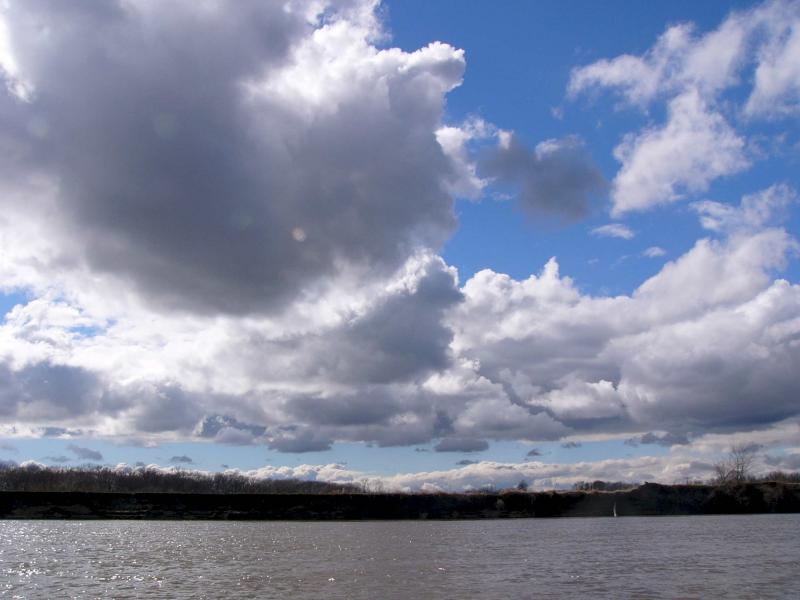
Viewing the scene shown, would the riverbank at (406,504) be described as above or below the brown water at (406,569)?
above

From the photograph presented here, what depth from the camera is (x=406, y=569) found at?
1882 inches

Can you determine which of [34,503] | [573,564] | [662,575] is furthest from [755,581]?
[34,503]

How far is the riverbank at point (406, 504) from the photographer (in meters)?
156

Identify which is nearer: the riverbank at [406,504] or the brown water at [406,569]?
the brown water at [406,569]

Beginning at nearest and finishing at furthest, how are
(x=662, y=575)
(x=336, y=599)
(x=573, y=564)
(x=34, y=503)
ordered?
(x=336, y=599) < (x=662, y=575) < (x=573, y=564) < (x=34, y=503)

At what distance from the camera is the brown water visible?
37219mm

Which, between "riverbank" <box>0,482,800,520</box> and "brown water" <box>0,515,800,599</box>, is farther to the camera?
"riverbank" <box>0,482,800,520</box>

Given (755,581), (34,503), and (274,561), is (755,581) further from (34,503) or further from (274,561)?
(34,503)

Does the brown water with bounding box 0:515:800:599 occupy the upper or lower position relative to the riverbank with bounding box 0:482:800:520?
lower

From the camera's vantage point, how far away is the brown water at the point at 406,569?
37219mm

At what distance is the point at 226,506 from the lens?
159750 mm

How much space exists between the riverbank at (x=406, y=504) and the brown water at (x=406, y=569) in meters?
85.9

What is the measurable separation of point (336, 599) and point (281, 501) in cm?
13060

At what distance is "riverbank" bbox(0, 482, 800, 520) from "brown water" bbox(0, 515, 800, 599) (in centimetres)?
8591
